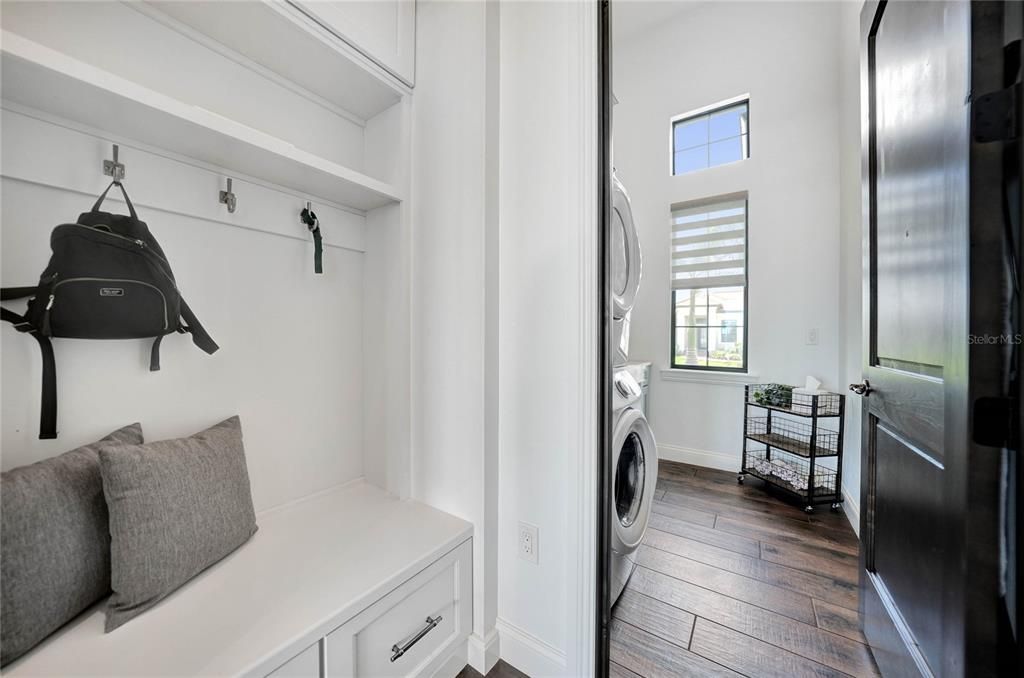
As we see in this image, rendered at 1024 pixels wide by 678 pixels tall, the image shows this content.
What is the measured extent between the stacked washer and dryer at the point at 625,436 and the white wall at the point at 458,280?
1.59 ft

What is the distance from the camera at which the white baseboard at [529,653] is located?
44.4 inches

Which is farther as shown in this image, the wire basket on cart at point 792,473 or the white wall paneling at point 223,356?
the wire basket on cart at point 792,473

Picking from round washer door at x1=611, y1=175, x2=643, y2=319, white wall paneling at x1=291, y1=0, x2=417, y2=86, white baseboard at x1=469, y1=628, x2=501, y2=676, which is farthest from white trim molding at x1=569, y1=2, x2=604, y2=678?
white wall paneling at x1=291, y1=0, x2=417, y2=86

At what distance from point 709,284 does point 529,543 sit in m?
2.60

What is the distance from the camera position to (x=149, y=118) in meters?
0.90

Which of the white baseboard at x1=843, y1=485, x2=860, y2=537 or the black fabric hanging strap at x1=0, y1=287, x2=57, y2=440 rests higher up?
the black fabric hanging strap at x1=0, y1=287, x2=57, y2=440

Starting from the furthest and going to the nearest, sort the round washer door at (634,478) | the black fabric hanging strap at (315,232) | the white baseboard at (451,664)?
the round washer door at (634,478) < the black fabric hanging strap at (315,232) < the white baseboard at (451,664)

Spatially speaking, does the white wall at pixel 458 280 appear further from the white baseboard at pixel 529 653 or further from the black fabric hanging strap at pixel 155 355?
the black fabric hanging strap at pixel 155 355

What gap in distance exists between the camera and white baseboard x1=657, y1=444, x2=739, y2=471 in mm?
2852

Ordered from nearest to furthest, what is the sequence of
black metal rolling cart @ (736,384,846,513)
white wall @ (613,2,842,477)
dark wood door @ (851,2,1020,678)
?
dark wood door @ (851,2,1020,678) < black metal rolling cart @ (736,384,846,513) < white wall @ (613,2,842,477)

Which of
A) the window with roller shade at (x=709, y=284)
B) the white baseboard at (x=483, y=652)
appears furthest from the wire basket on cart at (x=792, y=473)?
the white baseboard at (x=483, y=652)

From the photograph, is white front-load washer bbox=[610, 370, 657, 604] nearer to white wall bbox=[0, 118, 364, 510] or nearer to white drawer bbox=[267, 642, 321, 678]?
white drawer bbox=[267, 642, 321, 678]

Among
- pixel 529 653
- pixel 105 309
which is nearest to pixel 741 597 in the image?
pixel 529 653

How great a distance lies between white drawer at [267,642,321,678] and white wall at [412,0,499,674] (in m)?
0.51
